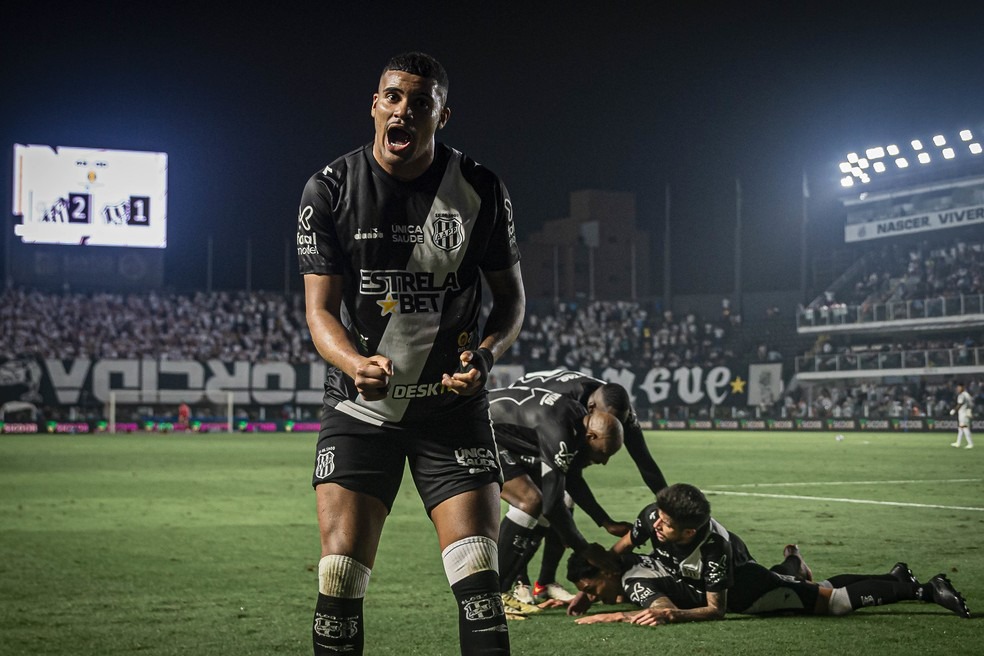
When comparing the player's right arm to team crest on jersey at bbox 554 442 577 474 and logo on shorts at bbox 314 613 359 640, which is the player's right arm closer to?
logo on shorts at bbox 314 613 359 640

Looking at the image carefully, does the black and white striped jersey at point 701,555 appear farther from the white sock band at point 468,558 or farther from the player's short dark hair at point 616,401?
the white sock band at point 468,558

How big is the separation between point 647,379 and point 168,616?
48.8 metres

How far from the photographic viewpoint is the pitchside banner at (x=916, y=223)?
176ft

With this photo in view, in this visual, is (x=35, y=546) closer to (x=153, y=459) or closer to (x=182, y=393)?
(x=153, y=459)

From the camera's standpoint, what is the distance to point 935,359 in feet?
153

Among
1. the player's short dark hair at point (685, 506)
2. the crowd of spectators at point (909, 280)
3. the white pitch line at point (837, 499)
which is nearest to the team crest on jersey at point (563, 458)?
the player's short dark hair at point (685, 506)

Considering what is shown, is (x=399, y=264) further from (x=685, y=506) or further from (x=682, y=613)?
(x=682, y=613)

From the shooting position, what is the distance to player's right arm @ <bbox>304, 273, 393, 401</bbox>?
13.0ft

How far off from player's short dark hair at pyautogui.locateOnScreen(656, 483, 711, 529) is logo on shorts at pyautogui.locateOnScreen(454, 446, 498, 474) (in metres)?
3.21

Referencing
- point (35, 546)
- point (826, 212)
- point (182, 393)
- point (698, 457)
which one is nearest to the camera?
point (35, 546)

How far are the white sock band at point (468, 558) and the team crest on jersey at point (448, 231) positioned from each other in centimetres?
111

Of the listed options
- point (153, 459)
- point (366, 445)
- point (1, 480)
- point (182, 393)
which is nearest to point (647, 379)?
point (182, 393)

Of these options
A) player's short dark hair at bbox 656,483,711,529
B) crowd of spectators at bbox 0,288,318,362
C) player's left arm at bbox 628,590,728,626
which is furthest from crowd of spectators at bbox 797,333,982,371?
player's short dark hair at bbox 656,483,711,529

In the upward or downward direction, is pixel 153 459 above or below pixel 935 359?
below
